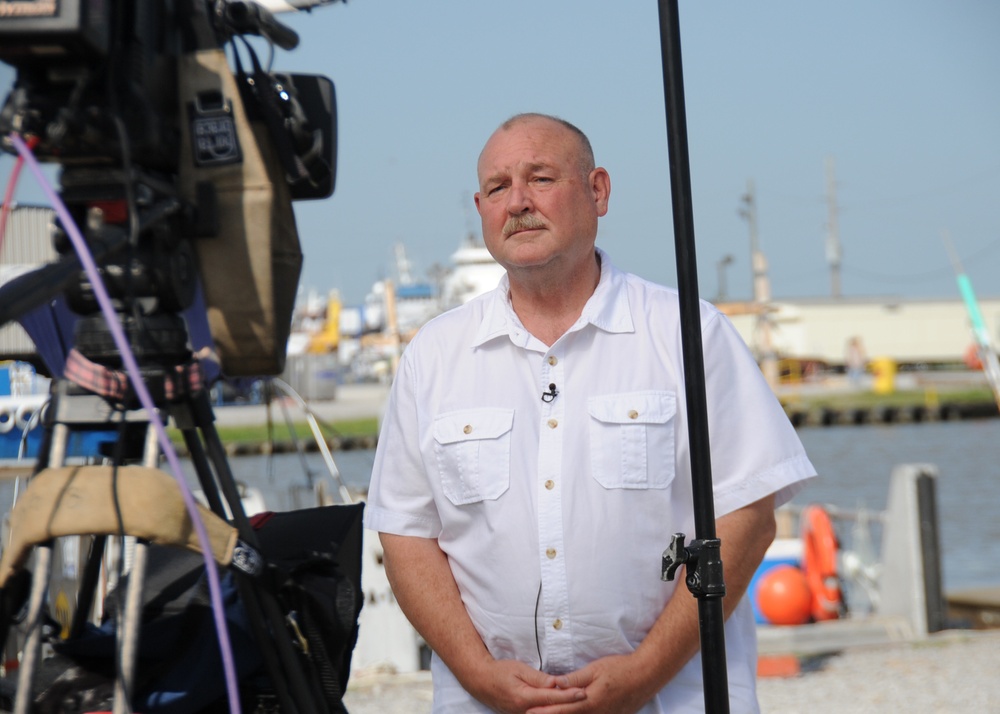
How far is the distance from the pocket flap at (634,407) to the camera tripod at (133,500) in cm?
71

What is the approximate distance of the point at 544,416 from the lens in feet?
8.00

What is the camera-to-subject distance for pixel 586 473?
7.82 ft

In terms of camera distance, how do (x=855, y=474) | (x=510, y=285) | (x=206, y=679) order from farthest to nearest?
(x=855, y=474) < (x=510, y=285) < (x=206, y=679)

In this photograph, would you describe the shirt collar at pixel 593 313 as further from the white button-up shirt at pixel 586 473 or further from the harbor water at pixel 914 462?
the harbor water at pixel 914 462

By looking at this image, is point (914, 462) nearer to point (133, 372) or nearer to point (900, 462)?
point (900, 462)

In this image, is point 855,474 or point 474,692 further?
point 855,474

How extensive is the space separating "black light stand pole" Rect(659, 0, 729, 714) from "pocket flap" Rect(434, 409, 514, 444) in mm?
593

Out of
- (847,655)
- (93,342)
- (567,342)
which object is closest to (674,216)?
(567,342)

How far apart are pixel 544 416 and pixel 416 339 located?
363mm

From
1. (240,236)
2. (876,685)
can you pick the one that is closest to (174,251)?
(240,236)

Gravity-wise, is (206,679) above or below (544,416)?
below

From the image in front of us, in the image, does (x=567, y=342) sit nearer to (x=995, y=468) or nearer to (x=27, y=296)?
(x=27, y=296)

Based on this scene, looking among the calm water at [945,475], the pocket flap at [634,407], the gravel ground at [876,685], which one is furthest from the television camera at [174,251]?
the gravel ground at [876,685]

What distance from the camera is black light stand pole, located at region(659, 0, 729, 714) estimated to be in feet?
6.22
